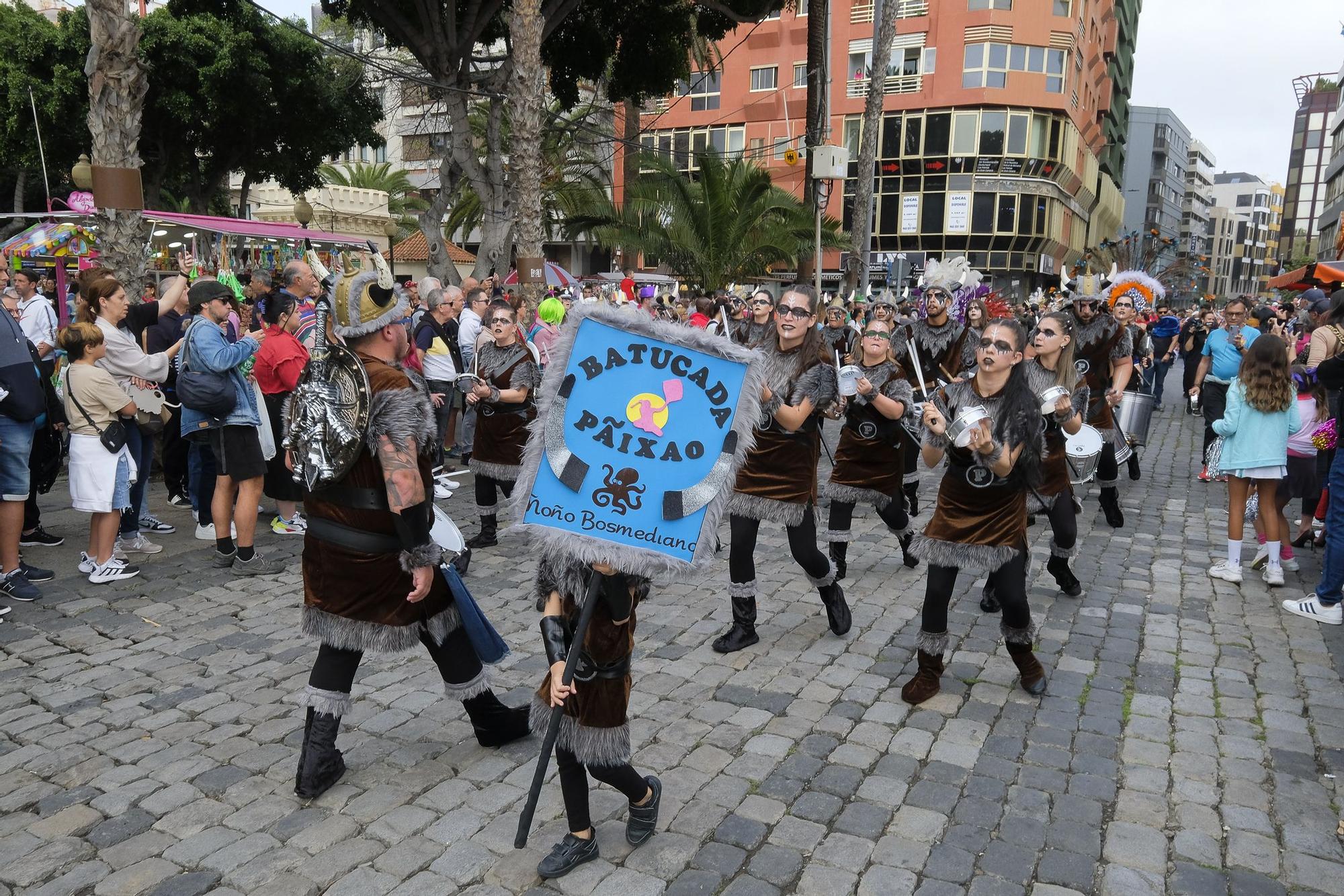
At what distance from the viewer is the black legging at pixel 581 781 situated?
3.26 metres

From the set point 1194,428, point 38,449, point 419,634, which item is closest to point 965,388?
point 419,634

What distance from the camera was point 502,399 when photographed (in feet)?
22.1

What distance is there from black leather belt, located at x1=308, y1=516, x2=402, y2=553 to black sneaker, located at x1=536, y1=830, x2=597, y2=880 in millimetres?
1318

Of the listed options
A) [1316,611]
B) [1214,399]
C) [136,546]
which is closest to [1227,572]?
[1316,611]

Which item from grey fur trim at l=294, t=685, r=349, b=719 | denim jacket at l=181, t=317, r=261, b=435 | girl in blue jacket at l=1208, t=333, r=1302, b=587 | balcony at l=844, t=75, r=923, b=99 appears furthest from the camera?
balcony at l=844, t=75, r=923, b=99

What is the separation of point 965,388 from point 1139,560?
13.2ft

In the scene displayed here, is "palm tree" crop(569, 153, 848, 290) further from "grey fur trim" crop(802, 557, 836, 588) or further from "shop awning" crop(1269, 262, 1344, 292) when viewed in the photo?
"grey fur trim" crop(802, 557, 836, 588)

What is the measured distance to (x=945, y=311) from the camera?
9078mm

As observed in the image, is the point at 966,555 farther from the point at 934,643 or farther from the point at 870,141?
the point at 870,141

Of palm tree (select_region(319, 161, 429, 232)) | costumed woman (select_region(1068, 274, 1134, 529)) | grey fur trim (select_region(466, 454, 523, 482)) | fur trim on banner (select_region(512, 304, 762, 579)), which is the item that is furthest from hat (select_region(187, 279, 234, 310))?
palm tree (select_region(319, 161, 429, 232))

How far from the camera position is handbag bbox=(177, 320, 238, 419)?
6461 mm

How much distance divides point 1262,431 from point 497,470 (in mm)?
5761

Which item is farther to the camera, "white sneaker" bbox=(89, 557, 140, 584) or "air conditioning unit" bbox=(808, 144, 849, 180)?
"air conditioning unit" bbox=(808, 144, 849, 180)

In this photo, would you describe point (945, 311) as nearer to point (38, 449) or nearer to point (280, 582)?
point (280, 582)
